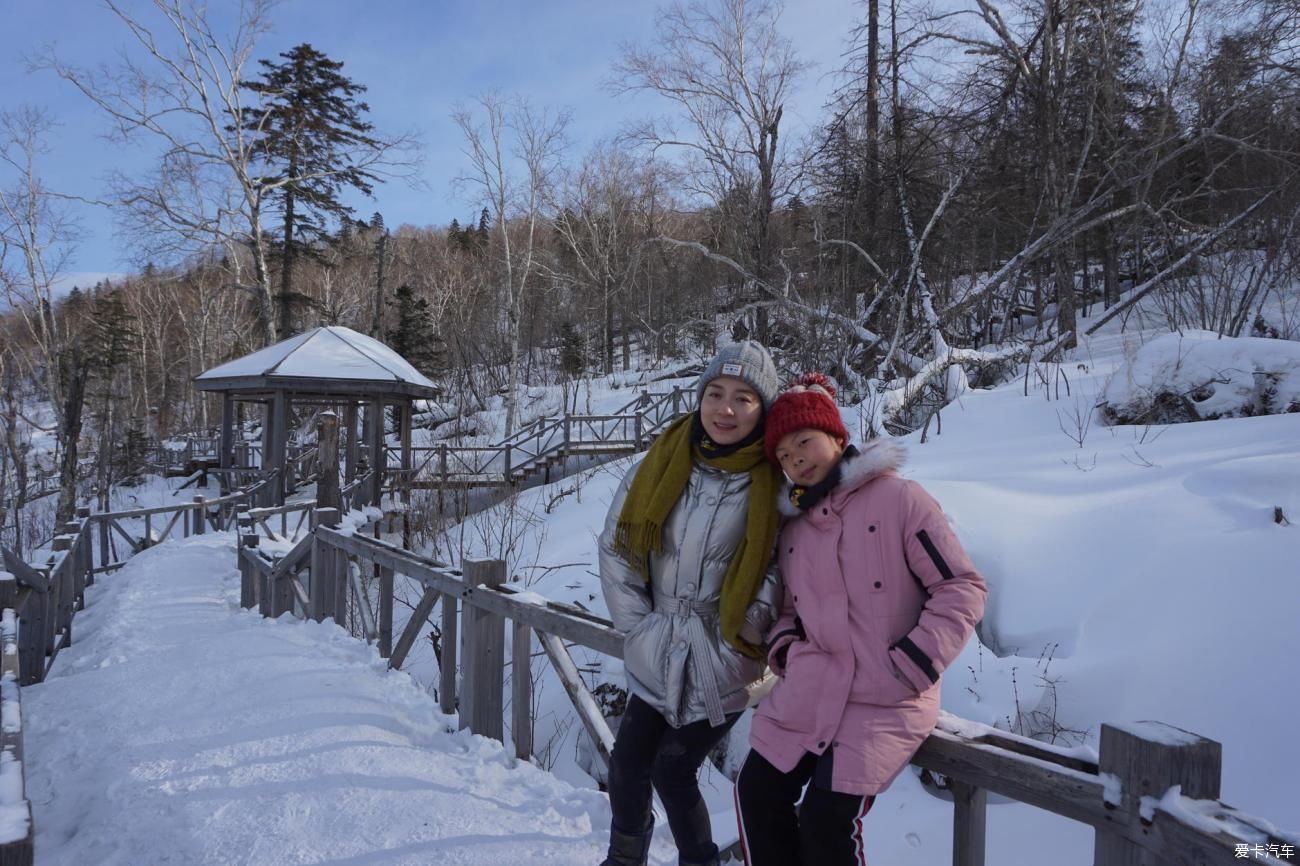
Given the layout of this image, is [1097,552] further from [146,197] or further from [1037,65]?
[146,197]

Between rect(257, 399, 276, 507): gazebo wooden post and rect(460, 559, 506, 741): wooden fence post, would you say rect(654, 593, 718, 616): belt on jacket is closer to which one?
rect(460, 559, 506, 741): wooden fence post

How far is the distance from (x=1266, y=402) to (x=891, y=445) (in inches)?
280

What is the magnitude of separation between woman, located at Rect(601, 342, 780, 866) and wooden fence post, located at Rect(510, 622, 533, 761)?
1.39 m

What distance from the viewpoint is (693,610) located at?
7.08 ft

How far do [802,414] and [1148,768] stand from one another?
1.05m

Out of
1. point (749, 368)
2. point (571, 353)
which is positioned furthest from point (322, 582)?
point (571, 353)

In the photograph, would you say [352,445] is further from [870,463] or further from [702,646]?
[870,463]

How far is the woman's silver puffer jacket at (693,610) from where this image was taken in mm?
2111

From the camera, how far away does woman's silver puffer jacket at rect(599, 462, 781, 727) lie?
2111 mm

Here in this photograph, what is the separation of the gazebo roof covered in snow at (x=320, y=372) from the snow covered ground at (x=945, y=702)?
7960 mm

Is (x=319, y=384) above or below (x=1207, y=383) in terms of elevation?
above

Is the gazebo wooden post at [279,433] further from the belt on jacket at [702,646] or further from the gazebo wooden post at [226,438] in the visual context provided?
the belt on jacket at [702,646]

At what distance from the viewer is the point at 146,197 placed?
19.0 meters

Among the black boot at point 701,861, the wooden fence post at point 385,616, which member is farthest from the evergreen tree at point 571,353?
the black boot at point 701,861
